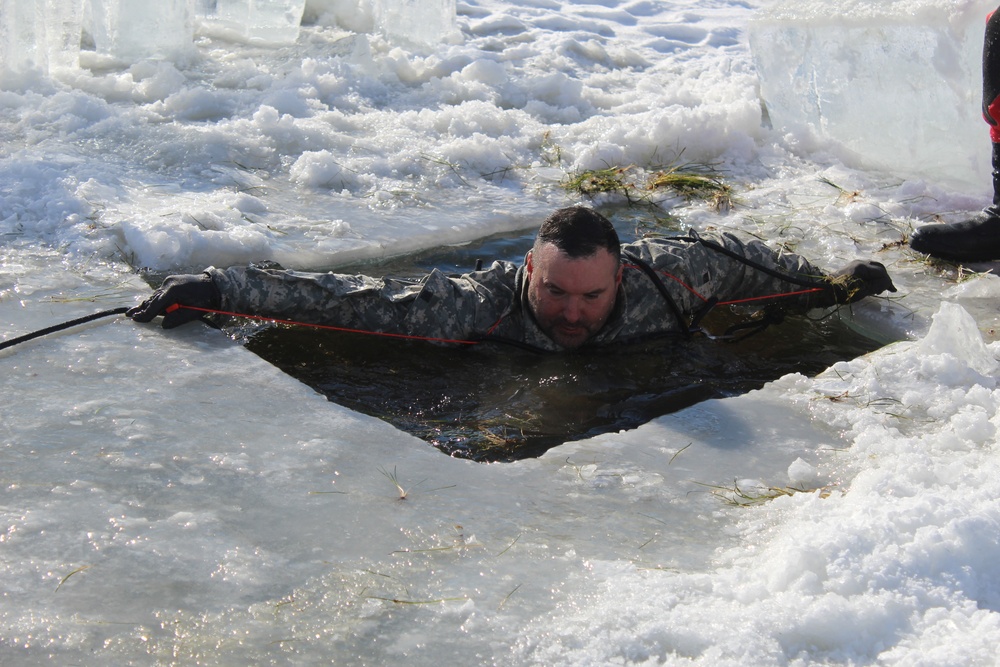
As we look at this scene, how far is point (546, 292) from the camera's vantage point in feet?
12.6

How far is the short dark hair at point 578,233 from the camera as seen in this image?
3.73m

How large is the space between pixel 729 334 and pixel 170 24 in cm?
502

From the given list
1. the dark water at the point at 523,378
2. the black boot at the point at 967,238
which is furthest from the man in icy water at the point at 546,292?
the black boot at the point at 967,238

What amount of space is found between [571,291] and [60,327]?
1.86 m

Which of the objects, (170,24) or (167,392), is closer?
(167,392)

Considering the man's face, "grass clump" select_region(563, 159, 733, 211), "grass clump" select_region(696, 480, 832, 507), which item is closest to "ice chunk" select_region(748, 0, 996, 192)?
"grass clump" select_region(563, 159, 733, 211)

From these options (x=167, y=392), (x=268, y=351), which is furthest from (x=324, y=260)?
(x=167, y=392)

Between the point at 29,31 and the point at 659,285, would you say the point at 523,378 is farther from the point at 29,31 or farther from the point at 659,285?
the point at 29,31

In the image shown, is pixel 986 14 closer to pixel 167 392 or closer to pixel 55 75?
pixel 167 392

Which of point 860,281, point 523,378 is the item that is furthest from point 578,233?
point 860,281

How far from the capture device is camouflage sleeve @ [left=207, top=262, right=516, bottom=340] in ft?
12.5

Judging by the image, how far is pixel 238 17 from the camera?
26.8 feet

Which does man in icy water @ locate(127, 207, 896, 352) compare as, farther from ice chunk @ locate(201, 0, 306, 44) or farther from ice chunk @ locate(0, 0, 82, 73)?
ice chunk @ locate(201, 0, 306, 44)

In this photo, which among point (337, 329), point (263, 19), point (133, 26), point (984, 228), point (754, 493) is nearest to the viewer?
point (754, 493)
